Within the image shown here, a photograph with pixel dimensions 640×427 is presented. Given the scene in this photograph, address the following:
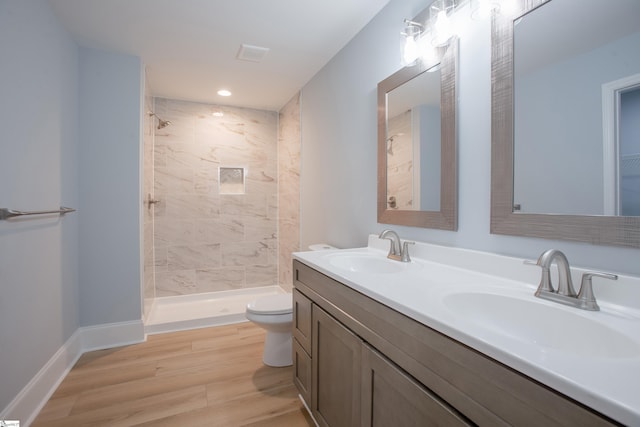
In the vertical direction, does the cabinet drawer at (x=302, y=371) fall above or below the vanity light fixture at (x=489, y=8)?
below

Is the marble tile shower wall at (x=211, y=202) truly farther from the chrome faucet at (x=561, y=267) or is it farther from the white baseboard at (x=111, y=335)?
the chrome faucet at (x=561, y=267)

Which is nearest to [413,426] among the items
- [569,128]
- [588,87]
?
[569,128]

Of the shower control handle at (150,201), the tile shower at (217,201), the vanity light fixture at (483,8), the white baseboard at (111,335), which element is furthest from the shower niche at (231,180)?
the vanity light fixture at (483,8)

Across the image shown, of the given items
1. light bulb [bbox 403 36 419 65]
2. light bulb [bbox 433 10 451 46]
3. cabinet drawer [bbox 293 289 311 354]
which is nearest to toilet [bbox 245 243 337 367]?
cabinet drawer [bbox 293 289 311 354]

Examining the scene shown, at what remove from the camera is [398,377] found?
88 cm

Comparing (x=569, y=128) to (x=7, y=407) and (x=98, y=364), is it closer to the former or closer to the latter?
(x=7, y=407)

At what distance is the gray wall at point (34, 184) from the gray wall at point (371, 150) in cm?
186

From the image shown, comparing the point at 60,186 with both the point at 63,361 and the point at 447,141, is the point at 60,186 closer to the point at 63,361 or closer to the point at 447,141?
the point at 63,361

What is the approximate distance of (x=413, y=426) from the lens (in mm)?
825

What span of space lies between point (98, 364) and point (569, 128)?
9.93 feet

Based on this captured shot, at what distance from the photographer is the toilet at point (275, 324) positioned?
202 centimetres

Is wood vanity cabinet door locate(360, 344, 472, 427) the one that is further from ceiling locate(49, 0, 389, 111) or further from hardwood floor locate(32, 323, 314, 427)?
ceiling locate(49, 0, 389, 111)

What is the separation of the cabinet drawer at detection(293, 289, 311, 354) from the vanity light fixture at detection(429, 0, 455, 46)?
1.41 meters

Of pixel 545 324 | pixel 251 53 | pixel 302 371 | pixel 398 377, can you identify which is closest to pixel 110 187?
pixel 251 53
